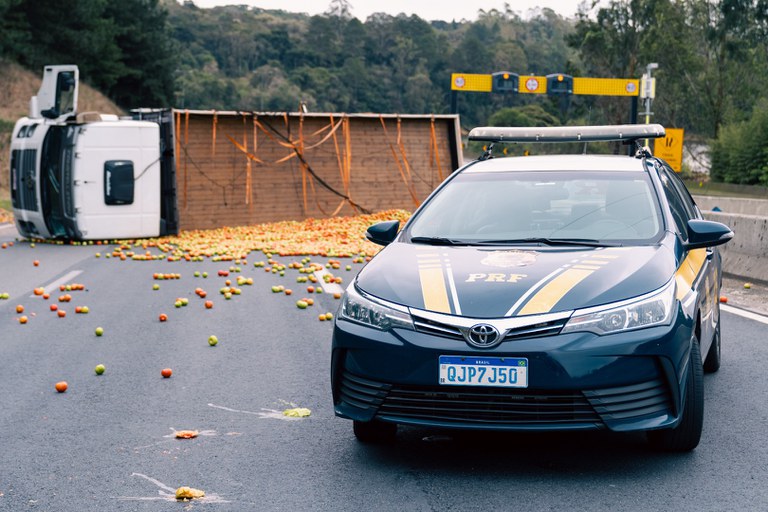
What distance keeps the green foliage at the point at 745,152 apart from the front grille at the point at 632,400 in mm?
40173

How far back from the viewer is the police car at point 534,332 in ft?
15.0

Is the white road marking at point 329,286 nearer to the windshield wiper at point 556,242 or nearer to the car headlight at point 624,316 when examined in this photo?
the windshield wiper at point 556,242

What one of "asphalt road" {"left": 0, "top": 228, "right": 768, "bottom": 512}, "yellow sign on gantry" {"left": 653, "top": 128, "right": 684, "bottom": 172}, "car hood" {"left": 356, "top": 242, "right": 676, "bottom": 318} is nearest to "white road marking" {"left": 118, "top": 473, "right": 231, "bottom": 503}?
"asphalt road" {"left": 0, "top": 228, "right": 768, "bottom": 512}

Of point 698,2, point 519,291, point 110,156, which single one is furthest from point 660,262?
point 698,2

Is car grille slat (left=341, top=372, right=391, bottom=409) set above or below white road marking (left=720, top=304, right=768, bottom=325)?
above

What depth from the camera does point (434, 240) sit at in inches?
229

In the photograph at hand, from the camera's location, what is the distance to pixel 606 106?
8319cm

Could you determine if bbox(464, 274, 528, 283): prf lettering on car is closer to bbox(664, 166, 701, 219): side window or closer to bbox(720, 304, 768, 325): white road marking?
bbox(664, 166, 701, 219): side window

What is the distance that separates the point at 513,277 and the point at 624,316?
58 centimetres

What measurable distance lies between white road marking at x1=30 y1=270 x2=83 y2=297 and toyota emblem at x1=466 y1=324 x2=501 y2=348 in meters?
8.76

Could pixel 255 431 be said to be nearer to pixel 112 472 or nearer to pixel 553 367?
pixel 112 472

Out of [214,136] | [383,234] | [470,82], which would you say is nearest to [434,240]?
[383,234]

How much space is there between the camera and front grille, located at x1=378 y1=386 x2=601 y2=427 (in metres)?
4.62

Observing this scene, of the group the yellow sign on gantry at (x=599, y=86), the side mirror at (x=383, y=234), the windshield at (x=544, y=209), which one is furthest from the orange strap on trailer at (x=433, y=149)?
the yellow sign on gantry at (x=599, y=86)
